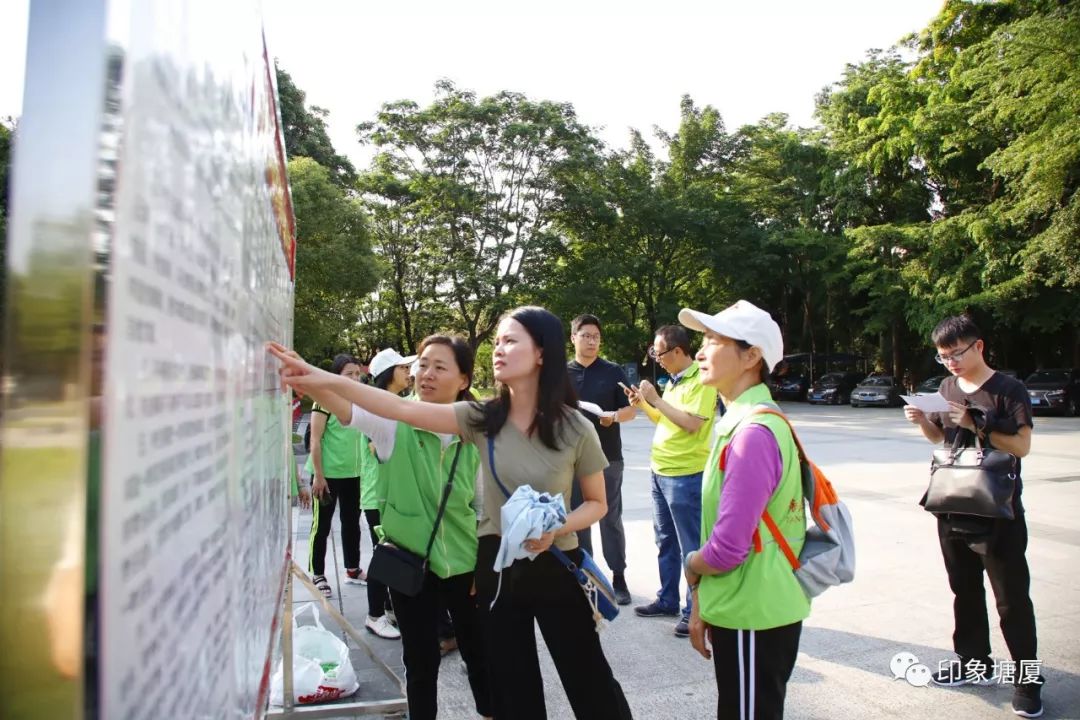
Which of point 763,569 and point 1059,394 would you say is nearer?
point 763,569

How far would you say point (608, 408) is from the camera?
4910mm

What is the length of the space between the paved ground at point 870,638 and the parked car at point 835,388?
788 inches

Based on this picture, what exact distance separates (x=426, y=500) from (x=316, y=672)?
1188 millimetres

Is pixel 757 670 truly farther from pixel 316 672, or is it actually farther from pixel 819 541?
pixel 316 672

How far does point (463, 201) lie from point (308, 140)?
262 inches

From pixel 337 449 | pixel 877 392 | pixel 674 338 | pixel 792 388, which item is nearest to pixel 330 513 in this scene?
pixel 337 449

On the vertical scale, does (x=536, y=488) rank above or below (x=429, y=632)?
above

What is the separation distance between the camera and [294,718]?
3.28 metres

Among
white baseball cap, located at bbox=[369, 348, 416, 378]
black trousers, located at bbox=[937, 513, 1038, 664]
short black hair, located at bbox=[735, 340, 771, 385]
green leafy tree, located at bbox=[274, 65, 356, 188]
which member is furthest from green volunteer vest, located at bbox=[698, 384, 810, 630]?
green leafy tree, located at bbox=[274, 65, 356, 188]

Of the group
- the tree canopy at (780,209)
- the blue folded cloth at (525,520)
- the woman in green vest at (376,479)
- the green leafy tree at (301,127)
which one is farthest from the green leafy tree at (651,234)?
the blue folded cloth at (525,520)

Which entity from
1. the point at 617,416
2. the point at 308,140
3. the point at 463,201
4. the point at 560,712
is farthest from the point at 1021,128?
the point at 560,712

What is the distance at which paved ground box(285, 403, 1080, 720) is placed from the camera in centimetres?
340

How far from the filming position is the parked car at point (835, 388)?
27312 mm

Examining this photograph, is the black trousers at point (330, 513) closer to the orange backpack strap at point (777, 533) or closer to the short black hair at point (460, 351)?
the short black hair at point (460, 351)
